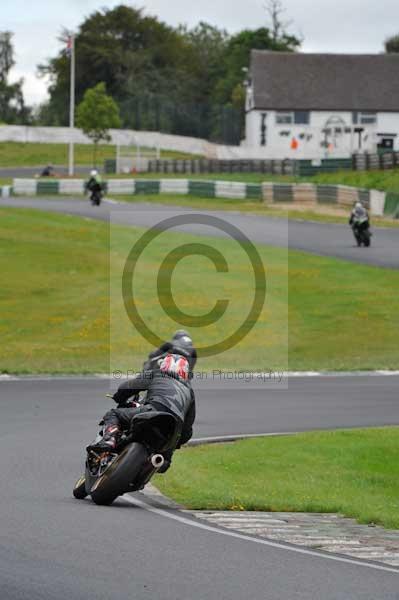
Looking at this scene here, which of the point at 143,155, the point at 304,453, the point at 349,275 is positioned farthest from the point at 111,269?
the point at 143,155

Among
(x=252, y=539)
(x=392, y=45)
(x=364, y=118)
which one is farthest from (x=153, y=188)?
(x=392, y=45)

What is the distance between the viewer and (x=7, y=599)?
23.3ft

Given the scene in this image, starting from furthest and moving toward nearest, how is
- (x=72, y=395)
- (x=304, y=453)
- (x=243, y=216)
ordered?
1. (x=243, y=216)
2. (x=72, y=395)
3. (x=304, y=453)

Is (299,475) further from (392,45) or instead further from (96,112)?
(392,45)

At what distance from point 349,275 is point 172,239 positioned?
985 cm

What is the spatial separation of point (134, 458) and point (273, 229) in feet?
120

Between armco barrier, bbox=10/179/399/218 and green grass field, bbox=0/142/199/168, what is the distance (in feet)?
81.5

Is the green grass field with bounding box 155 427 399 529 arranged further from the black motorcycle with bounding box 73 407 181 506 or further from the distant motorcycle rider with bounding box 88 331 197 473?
the distant motorcycle rider with bounding box 88 331 197 473

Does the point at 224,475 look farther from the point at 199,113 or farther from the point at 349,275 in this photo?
the point at 199,113

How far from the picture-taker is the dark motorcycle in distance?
40.7 meters

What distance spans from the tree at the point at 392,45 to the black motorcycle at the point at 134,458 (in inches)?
4878

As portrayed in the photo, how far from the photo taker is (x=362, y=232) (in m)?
41.2

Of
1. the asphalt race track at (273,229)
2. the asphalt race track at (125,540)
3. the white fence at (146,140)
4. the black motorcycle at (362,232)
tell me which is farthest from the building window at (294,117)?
the asphalt race track at (125,540)

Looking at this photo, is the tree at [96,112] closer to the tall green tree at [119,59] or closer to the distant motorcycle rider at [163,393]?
the tall green tree at [119,59]
